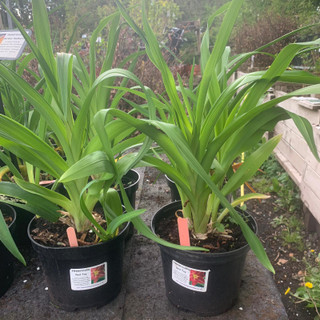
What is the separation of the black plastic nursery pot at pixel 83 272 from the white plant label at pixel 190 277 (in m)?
0.19

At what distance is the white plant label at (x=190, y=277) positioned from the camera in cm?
83

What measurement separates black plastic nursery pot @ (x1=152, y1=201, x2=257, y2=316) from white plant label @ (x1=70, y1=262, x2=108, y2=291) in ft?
0.62

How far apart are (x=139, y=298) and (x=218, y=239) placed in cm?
35

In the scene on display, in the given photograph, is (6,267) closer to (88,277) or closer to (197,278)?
(88,277)

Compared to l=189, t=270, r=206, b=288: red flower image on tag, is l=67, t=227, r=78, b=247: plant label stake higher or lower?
higher

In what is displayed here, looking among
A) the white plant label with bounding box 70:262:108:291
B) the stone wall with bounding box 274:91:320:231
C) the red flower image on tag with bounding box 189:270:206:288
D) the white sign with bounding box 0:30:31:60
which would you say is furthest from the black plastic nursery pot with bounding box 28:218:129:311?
the stone wall with bounding box 274:91:320:231

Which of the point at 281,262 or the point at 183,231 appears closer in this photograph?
A: the point at 183,231

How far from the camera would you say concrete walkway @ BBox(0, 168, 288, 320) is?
36.6 inches

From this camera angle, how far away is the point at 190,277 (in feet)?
2.77

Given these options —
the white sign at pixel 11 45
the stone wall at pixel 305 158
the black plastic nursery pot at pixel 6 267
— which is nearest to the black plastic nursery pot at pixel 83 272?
the black plastic nursery pot at pixel 6 267

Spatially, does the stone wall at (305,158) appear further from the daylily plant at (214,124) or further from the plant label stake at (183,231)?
the plant label stake at (183,231)

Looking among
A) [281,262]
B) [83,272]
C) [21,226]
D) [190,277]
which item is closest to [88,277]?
[83,272]

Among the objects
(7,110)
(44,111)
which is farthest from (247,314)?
(7,110)

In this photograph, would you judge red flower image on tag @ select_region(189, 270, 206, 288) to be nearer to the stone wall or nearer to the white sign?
the stone wall
